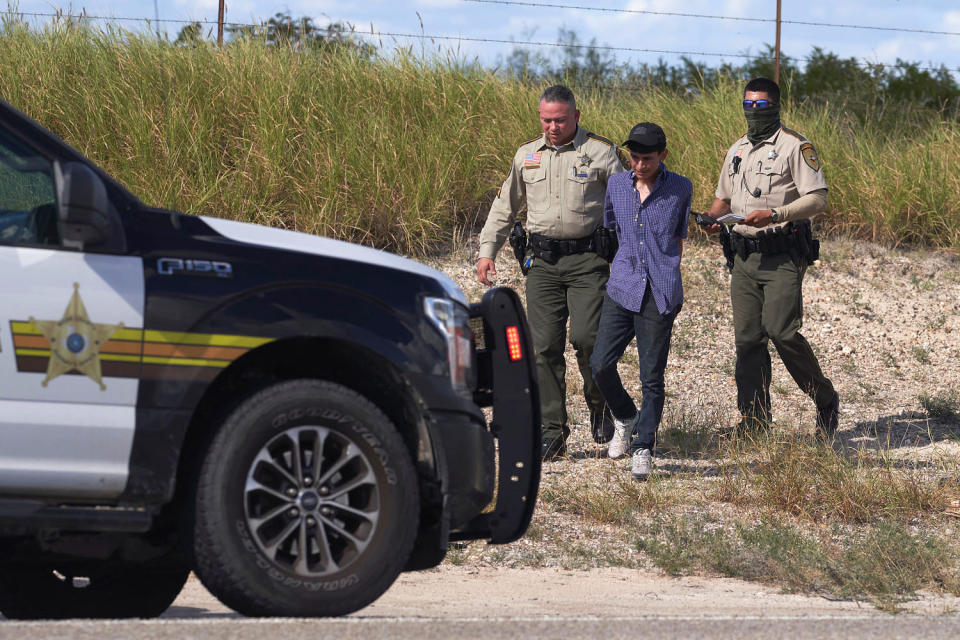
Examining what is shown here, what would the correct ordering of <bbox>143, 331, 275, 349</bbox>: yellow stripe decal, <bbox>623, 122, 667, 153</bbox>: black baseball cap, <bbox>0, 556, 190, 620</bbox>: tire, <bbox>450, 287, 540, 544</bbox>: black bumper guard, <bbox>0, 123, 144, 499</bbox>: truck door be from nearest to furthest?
<bbox>0, 123, 144, 499</bbox>: truck door < <bbox>143, 331, 275, 349</bbox>: yellow stripe decal < <bbox>450, 287, 540, 544</bbox>: black bumper guard < <bbox>0, 556, 190, 620</bbox>: tire < <bbox>623, 122, 667, 153</bbox>: black baseball cap

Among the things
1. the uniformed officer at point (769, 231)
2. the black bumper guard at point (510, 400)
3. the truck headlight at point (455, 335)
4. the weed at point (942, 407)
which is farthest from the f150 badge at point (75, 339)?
the weed at point (942, 407)

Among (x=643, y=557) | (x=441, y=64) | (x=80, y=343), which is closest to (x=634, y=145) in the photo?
(x=643, y=557)

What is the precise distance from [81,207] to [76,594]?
1736mm

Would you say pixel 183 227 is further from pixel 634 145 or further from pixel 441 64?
pixel 441 64

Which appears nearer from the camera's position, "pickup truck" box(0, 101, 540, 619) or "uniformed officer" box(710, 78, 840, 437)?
"pickup truck" box(0, 101, 540, 619)

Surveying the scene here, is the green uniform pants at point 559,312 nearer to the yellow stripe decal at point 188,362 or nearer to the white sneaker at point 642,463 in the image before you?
the white sneaker at point 642,463

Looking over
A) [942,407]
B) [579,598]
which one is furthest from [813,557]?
[942,407]

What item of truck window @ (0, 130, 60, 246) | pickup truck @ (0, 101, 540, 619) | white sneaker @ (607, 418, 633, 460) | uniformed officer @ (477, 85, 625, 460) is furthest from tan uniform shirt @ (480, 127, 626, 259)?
truck window @ (0, 130, 60, 246)

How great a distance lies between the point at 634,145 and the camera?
7.45 meters

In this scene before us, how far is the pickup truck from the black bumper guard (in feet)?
1.00

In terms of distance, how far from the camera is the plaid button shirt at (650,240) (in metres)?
7.48

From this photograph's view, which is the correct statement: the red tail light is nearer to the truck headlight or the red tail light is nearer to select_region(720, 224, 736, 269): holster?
the truck headlight

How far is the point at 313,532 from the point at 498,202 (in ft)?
15.4

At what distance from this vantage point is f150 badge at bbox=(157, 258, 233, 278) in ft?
13.1
